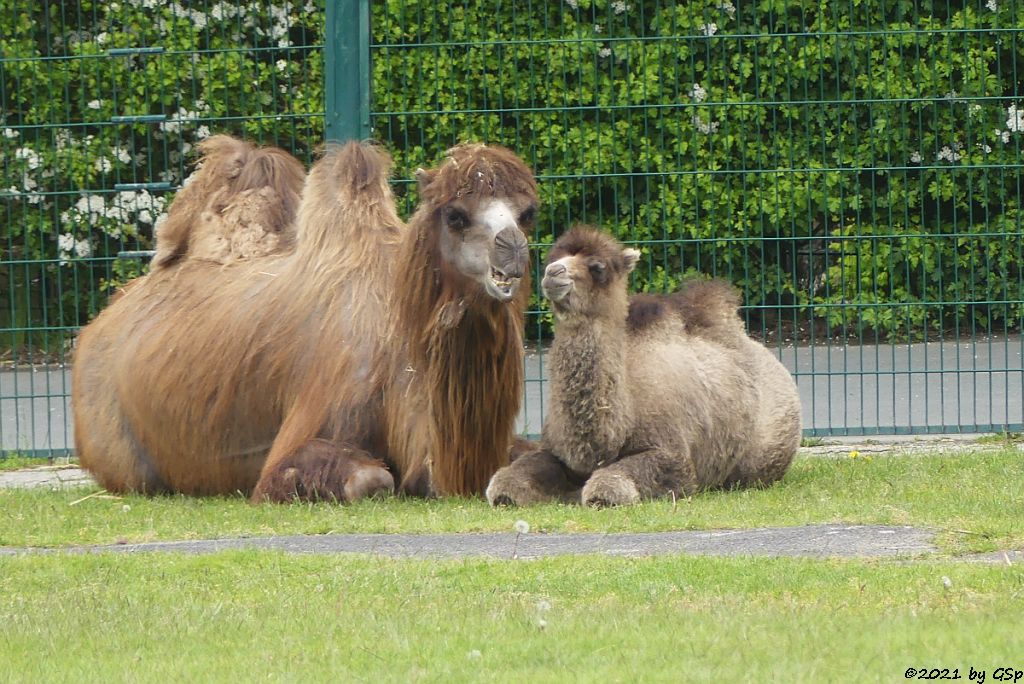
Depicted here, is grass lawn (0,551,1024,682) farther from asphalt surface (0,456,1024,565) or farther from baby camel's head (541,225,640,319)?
baby camel's head (541,225,640,319)

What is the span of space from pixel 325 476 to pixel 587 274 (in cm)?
139

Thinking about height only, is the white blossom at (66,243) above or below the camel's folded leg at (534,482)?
above

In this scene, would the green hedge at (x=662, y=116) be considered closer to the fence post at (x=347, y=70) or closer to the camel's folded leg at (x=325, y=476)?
the fence post at (x=347, y=70)

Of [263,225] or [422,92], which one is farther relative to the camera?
[422,92]

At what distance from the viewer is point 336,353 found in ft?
26.7

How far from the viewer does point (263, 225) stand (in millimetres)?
9203

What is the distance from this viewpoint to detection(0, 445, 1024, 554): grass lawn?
678 centimetres

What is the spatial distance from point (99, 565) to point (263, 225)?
10.7ft

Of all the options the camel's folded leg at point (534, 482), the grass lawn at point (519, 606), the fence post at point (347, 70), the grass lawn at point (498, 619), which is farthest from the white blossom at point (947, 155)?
the grass lawn at point (498, 619)

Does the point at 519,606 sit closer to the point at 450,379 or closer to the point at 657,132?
the point at 450,379

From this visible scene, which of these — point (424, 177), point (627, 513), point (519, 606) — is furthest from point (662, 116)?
point (519, 606)

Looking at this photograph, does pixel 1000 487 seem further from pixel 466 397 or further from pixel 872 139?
pixel 872 139

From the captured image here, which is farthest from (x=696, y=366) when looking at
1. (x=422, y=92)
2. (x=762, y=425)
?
(x=422, y=92)

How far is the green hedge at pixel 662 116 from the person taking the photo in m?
10.6
